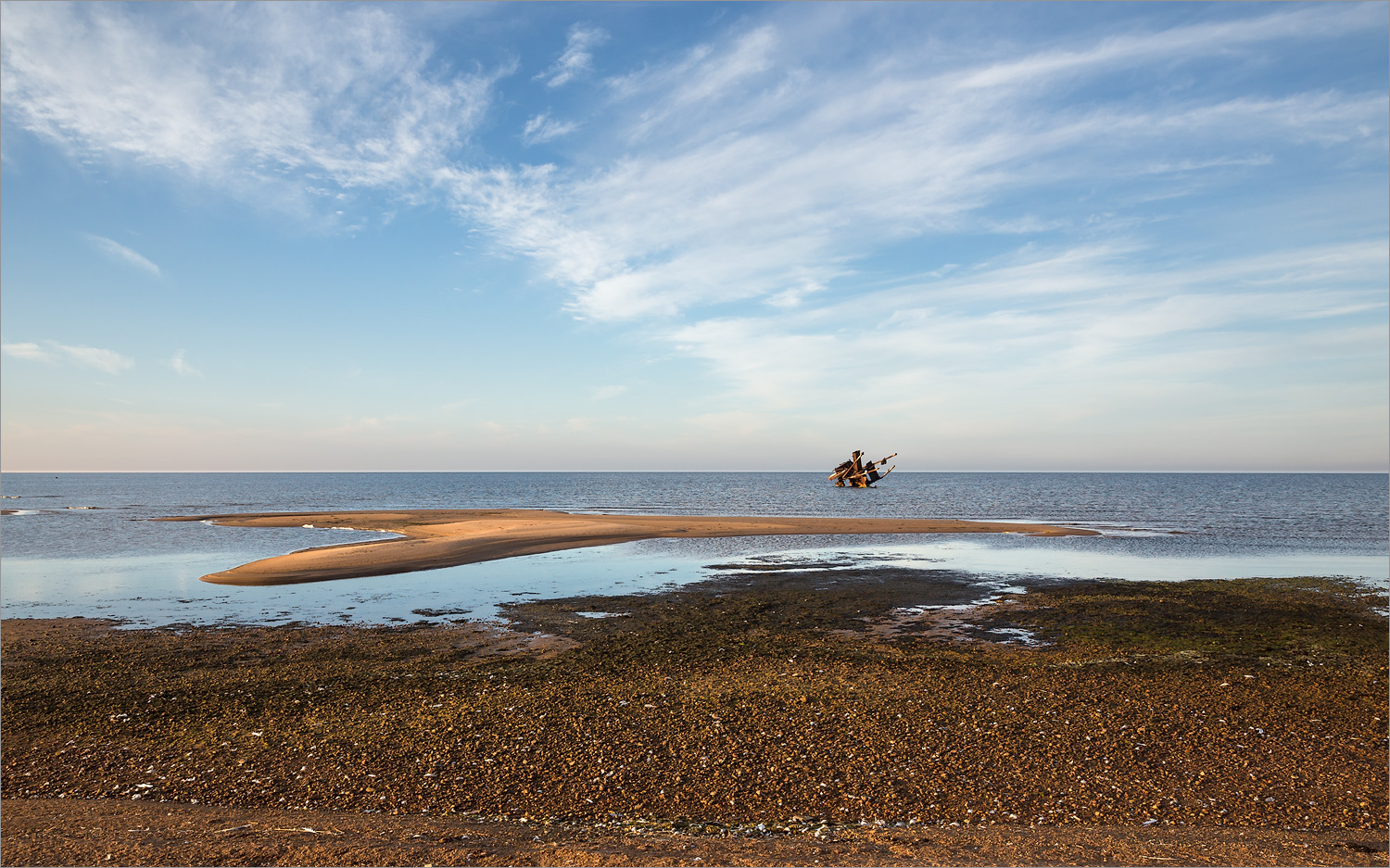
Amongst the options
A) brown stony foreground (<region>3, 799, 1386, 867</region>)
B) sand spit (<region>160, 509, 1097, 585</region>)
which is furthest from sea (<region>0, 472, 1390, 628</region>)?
brown stony foreground (<region>3, 799, 1386, 867</region>)

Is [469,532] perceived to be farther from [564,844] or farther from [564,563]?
[564,844]

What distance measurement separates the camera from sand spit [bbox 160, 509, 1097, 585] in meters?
28.9

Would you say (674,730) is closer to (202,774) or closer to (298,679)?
(202,774)

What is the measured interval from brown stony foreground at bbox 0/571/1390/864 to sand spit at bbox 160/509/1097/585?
38.1ft

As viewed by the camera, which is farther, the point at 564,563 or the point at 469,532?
the point at 469,532

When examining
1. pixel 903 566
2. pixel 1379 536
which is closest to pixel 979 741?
pixel 903 566

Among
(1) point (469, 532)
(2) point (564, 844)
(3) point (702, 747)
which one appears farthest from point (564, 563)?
(2) point (564, 844)

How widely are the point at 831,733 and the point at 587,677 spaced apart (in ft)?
16.8

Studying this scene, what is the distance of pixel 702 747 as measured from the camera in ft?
32.4

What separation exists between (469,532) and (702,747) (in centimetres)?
3515

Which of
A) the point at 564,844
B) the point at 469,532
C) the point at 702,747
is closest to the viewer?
the point at 564,844

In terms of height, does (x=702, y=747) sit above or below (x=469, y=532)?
above

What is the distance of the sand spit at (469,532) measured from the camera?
2894 centimetres

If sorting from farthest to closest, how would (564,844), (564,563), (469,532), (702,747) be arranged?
(469,532)
(564,563)
(702,747)
(564,844)
